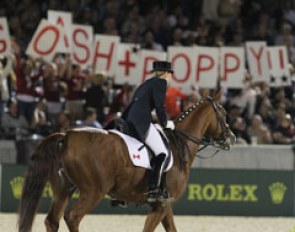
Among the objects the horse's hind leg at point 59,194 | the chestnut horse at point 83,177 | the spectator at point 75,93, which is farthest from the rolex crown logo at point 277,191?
the horse's hind leg at point 59,194

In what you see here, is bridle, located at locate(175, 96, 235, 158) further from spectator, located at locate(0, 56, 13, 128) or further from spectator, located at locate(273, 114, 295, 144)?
spectator, located at locate(273, 114, 295, 144)

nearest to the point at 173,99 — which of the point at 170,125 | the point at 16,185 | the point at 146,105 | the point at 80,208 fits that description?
the point at 16,185

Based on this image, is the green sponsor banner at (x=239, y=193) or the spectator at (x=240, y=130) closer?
the green sponsor banner at (x=239, y=193)

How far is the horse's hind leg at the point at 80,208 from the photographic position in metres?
12.9

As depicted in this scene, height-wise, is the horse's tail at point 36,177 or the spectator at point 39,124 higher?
the horse's tail at point 36,177

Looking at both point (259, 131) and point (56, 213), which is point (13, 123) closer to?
point (259, 131)

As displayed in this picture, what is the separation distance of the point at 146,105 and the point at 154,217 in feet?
4.63

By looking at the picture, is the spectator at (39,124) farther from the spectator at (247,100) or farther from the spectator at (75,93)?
the spectator at (247,100)

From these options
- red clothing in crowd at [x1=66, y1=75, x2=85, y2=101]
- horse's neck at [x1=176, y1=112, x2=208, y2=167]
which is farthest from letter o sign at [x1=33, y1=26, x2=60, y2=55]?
horse's neck at [x1=176, y1=112, x2=208, y2=167]

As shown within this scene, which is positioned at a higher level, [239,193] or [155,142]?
[155,142]

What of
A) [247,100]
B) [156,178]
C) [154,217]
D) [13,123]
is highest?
[156,178]

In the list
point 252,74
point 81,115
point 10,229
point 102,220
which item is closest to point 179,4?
point 252,74

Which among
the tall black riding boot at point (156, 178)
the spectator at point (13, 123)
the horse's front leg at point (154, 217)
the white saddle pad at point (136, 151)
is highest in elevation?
the white saddle pad at point (136, 151)

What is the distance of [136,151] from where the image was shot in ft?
44.3
